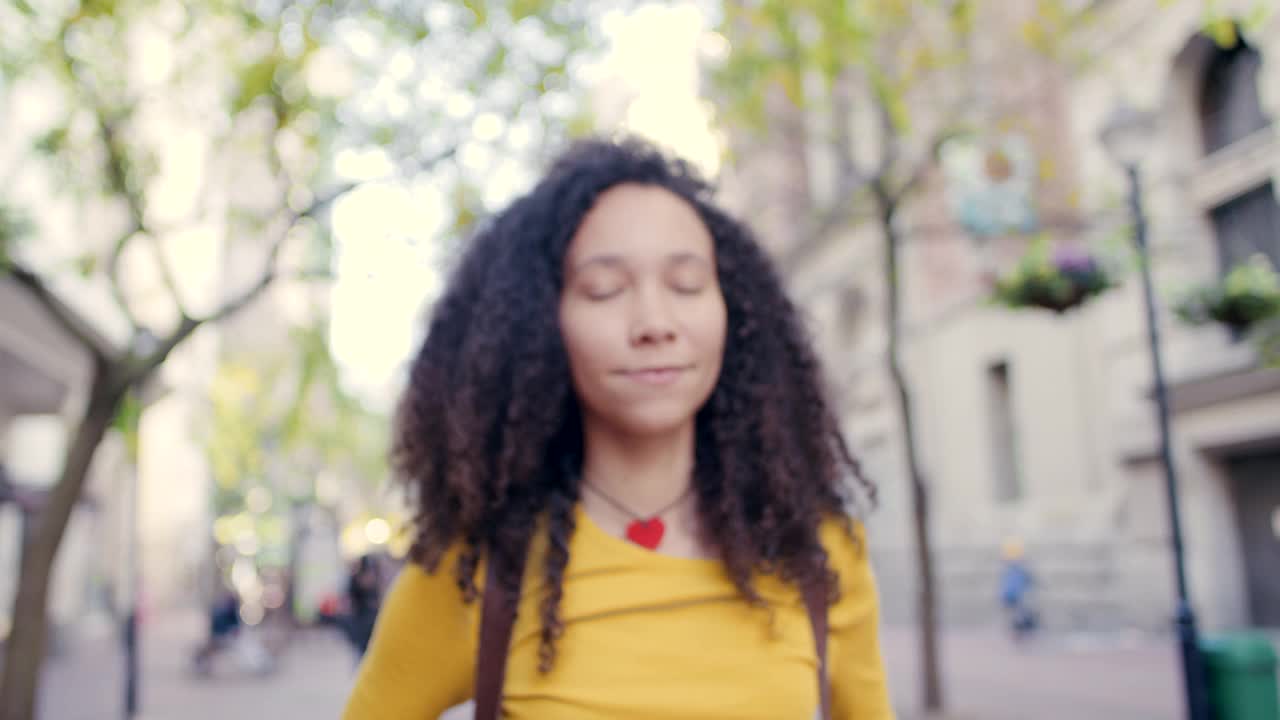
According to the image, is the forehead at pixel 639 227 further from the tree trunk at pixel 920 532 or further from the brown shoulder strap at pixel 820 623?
the tree trunk at pixel 920 532

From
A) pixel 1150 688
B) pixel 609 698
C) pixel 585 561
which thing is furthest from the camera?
pixel 1150 688

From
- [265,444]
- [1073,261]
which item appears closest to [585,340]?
[1073,261]

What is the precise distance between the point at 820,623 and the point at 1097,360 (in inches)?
669

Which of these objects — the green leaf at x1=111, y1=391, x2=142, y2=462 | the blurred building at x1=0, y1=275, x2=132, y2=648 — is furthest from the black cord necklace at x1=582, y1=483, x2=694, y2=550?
the blurred building at x1=0, y1=275, x2=132, y2=648

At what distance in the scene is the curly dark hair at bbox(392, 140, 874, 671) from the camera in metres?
2.01

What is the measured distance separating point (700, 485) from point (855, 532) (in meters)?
0.30

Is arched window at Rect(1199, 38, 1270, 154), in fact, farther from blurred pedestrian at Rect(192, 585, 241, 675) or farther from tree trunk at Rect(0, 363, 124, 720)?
blurred pedestrian at Rect(192, 585, 241, 675)

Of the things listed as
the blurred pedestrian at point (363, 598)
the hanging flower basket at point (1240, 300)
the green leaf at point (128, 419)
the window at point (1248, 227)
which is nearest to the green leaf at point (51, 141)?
the green leaf at point (128, 419)

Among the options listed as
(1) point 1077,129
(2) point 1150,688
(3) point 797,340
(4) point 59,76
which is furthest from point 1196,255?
(3) point 797,340

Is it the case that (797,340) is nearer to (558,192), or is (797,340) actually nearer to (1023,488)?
(558,192)

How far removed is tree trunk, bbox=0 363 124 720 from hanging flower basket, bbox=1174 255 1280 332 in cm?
947

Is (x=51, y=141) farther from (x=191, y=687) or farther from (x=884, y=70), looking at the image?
(x=191, y=687)

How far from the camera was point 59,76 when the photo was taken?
26.2 ft

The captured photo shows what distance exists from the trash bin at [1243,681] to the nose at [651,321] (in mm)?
5701
